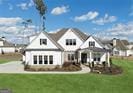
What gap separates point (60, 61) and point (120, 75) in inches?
459

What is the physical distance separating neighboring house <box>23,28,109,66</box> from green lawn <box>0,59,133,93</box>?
9574 millimetres

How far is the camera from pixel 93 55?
57.2 meters

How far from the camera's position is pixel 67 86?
34219mm

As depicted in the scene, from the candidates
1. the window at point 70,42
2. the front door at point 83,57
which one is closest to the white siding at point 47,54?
the front door at point 83,57

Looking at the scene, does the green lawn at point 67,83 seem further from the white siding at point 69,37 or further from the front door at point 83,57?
the white siding at point 69,37

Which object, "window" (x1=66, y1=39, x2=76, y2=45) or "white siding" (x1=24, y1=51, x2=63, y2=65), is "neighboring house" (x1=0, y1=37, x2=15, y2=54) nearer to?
"window" (x1=66, y1=39, x2=76, y2=45)

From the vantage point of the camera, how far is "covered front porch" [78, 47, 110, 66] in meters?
55.9

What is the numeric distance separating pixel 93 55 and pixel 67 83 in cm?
2244

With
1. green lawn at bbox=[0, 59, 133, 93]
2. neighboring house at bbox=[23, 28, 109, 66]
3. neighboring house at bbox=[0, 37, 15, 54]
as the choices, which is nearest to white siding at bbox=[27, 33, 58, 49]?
neighboring house at bbox=[23, 28, 109, 66]

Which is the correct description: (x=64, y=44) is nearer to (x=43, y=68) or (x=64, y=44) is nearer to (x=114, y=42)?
(x=43, y=68)

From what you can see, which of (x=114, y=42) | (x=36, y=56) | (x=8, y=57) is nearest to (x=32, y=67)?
(x=36, y=56)

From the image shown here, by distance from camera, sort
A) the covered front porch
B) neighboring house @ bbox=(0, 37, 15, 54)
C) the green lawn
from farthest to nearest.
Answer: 1. neighboring house @ bbox=(0, 37, 15, 54)
2. the covered front porch
3. the green lawn

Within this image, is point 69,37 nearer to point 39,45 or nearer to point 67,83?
point 39,45

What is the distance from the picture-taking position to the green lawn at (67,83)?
1282 inches
